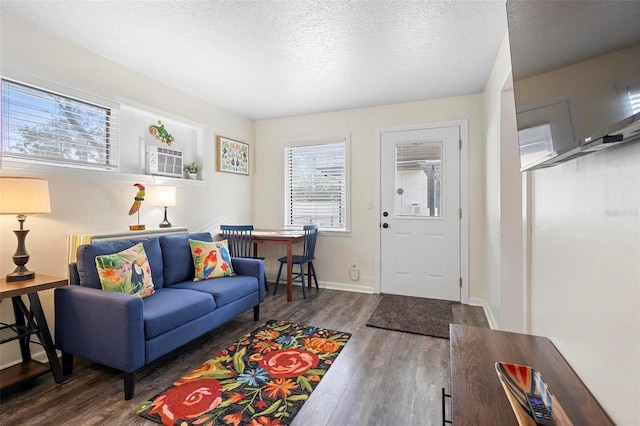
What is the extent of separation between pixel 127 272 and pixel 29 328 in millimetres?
624

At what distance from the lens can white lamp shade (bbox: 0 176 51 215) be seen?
183 centimetres

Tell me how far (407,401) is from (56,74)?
337 cm

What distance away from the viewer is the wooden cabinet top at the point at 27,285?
1794 mm

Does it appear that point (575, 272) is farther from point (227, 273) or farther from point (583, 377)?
point (227, 273)

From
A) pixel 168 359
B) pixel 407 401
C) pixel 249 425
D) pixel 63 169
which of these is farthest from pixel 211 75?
pixel 407 401

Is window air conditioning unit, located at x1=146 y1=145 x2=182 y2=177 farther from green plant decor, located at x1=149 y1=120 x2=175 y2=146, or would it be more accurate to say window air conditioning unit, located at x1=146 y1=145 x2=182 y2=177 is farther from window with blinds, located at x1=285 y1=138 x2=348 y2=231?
window with blinds, located at x1=285 y1=138 x2=348 y2=231

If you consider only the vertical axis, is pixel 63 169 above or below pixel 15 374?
above

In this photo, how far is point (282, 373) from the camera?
210 centimetres

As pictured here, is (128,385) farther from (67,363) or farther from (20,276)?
(20,276)

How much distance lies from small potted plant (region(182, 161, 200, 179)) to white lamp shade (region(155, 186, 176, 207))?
0.51 metres

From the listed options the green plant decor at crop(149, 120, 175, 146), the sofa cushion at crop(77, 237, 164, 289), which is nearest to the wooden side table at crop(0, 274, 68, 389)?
the sofa cushion at crop(77, 237, 164, 289)

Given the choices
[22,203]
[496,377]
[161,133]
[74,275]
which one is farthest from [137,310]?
[161,133]

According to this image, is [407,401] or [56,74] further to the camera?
[56,74]

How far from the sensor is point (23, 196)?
189 centimetres
